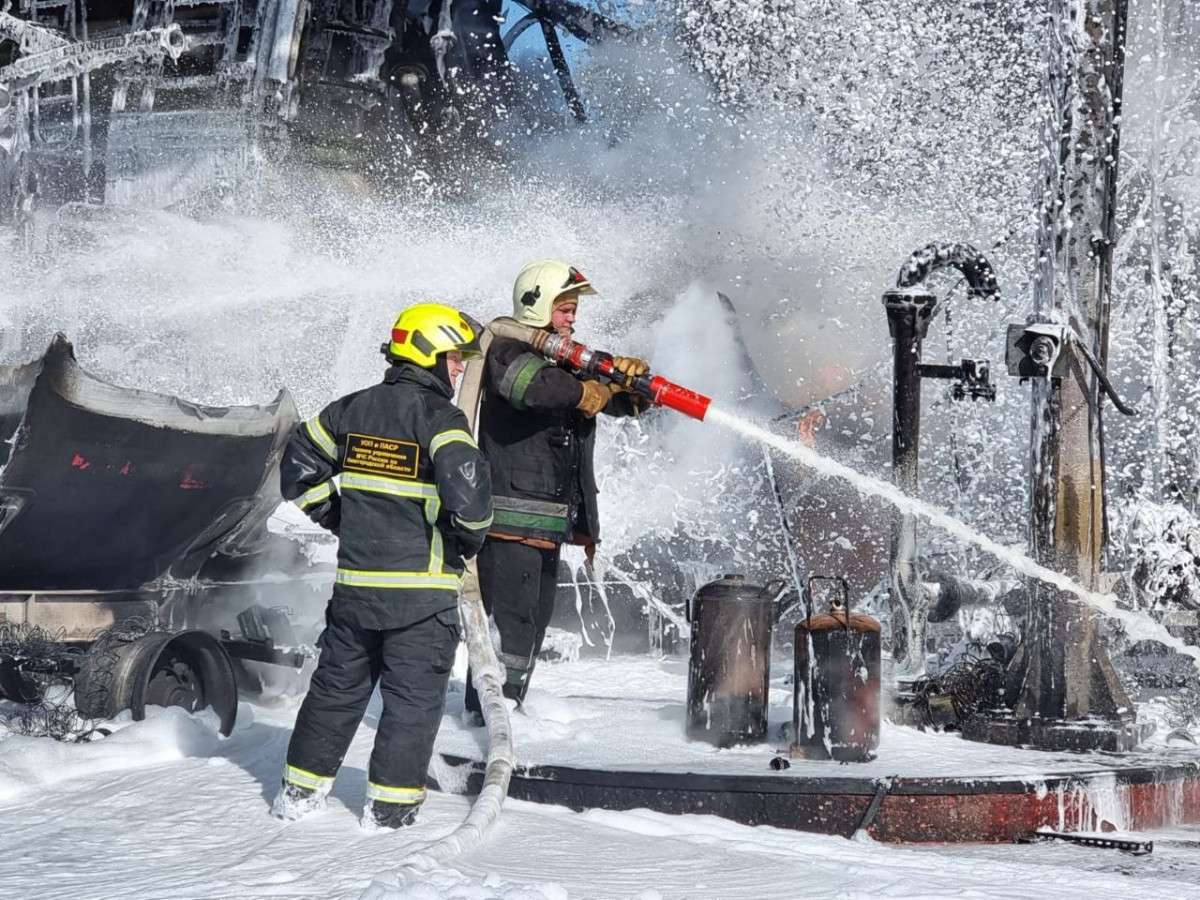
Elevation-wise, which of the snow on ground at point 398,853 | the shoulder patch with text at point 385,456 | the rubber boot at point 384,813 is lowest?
the snow on ground at point 398,853

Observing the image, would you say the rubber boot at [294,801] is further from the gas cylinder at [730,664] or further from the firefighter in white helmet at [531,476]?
the gas cylinder at [730,664]

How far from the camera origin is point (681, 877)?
10.9 ft

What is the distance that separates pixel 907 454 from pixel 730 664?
216 centimetres

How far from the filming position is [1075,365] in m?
5.39

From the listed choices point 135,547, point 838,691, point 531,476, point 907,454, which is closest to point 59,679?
point 135,547

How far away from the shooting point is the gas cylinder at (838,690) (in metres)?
4.67

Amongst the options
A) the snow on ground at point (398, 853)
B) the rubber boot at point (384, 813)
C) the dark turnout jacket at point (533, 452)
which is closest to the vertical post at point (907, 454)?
the snow on ground at point (398, 853)

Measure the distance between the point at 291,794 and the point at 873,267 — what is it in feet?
49.1

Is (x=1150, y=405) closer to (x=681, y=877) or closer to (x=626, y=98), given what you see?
(x=626, y=98)

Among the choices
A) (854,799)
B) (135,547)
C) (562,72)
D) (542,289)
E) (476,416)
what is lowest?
(854,799)

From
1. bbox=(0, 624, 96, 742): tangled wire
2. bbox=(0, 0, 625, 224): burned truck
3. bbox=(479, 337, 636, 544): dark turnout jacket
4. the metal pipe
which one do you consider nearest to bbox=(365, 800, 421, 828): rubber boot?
bbox=(479, 337, 636, 544): dark turnout jacket

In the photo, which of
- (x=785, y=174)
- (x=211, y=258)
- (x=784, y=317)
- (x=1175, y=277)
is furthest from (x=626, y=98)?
(x=1175, y=277)

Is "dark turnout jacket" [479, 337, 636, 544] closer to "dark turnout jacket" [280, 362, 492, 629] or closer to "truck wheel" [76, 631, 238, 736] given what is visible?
"dark turnout jacket" [280, 362, 492, 629]

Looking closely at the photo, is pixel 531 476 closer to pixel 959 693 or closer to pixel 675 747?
pixel 675 747
